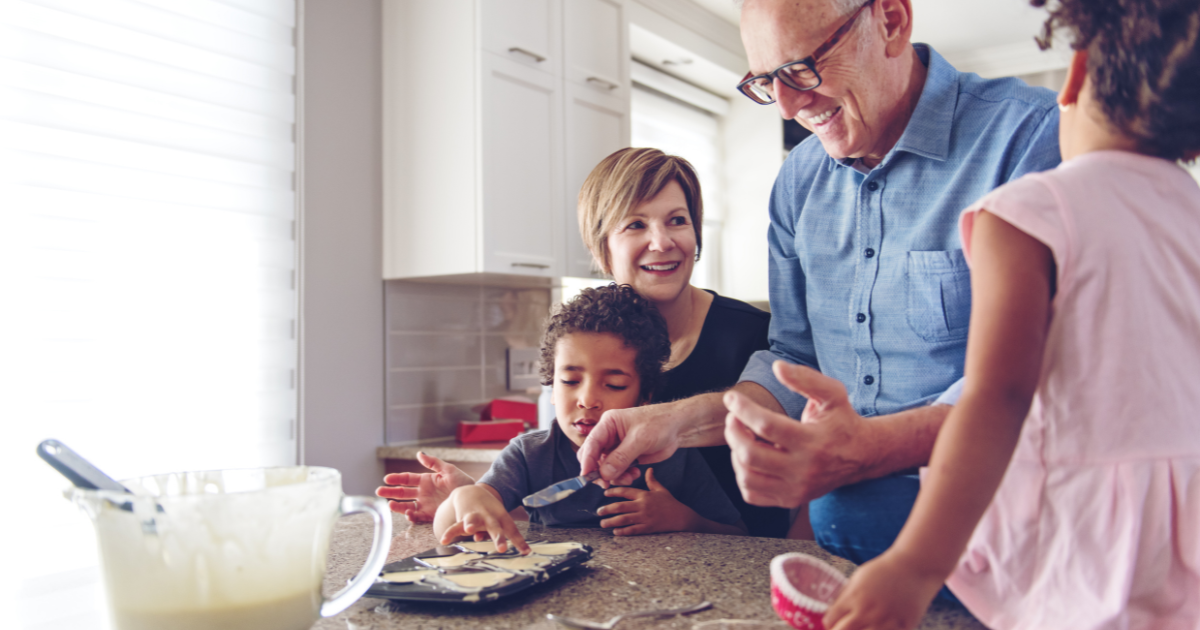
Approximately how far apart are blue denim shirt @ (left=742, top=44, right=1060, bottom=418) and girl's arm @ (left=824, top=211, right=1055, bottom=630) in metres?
0.56

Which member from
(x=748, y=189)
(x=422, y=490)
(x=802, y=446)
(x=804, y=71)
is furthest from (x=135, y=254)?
(x=748, y=189)

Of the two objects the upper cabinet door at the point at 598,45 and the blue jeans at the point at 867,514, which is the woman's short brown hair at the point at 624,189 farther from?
the upper cabinet door at the point at 598,45

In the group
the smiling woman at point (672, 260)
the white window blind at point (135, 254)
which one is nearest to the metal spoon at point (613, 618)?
the smiling woman at point (672, 260)

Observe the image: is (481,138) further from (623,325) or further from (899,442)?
(899,442)

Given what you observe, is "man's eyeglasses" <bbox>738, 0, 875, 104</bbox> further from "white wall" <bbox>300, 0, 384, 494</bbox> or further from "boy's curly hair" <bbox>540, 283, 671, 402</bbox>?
"white wall" <bbox>300, 0, 384, 494</bbox>

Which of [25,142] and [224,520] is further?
[25,142]

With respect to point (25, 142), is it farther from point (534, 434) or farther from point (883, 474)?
point (883, 474)

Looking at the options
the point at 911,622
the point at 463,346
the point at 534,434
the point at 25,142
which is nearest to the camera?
the point at 911,622

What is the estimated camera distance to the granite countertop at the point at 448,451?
97.0 inches

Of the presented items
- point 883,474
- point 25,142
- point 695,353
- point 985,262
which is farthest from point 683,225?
point 25,142

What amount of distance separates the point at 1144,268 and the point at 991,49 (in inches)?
190

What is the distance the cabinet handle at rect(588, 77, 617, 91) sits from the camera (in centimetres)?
300

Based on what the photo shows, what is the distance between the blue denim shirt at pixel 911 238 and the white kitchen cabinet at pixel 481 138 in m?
1.50

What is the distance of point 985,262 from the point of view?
1.62 ft
